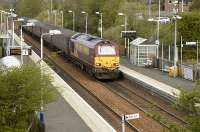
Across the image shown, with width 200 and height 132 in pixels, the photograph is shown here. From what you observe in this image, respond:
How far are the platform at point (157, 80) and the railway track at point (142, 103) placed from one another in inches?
48.2

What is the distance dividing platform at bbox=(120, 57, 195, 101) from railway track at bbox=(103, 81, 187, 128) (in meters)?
1.22

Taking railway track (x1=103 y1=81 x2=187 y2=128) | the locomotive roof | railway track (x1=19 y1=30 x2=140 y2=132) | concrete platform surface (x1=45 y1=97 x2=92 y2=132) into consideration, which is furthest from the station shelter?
concrete platform surface (x1=45 y1=97 x2=92 y2=132)

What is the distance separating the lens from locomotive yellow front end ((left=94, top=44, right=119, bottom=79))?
4075 cm

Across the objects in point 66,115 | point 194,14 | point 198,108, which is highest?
point 194,14

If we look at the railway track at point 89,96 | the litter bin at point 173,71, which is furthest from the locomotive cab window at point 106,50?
the litter bin at point 173,71

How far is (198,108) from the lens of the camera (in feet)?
45.2

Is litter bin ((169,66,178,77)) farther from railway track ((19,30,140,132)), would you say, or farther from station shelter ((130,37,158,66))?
railway track ((19,30,140,132))

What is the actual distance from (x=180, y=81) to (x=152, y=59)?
851 centimetres

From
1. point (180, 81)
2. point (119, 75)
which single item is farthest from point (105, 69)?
point (180, 81)

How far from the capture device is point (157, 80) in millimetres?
39562

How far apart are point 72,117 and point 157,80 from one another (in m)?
14.2

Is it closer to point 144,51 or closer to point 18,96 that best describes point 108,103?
point 18,96

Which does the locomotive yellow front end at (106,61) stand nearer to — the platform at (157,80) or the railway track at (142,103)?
the railway track at (142,103)

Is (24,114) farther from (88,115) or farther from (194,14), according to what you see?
(194,14)
